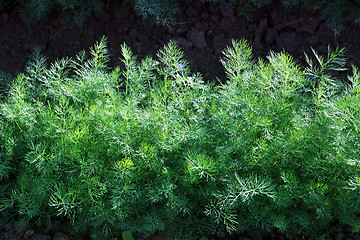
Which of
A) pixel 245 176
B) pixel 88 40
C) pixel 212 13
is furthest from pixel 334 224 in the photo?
pixel 88 40

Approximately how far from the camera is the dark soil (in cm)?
358

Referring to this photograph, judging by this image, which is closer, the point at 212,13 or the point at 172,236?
the point at 172,236

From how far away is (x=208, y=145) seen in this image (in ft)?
8.21

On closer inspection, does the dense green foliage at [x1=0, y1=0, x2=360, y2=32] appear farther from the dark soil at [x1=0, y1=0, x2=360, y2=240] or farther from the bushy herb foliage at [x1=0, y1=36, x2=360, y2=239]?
the bushy herb foliage at [x1=0, y1=36, x2=360, y2=239]

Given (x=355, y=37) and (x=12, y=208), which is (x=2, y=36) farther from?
(x=355, y=37)

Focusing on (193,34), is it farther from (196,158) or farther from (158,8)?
(196,158)

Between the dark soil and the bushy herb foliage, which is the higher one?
the dark soil

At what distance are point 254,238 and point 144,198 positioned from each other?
2.69ft

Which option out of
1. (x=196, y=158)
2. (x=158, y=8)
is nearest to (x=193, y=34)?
(x=158, y=8)

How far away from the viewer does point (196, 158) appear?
2316 mm

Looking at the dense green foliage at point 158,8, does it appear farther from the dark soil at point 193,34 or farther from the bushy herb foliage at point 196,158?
the bushy herb foliage at point 196,158

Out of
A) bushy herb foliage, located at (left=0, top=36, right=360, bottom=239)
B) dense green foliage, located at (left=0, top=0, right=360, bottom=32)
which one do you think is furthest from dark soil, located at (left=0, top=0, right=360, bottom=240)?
bushy herb foliage, located at (left=0, top=36, right=360, bottom=239)

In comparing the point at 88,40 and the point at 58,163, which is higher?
the point at 88,40

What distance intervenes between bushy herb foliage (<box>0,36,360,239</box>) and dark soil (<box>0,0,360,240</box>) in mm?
1045
